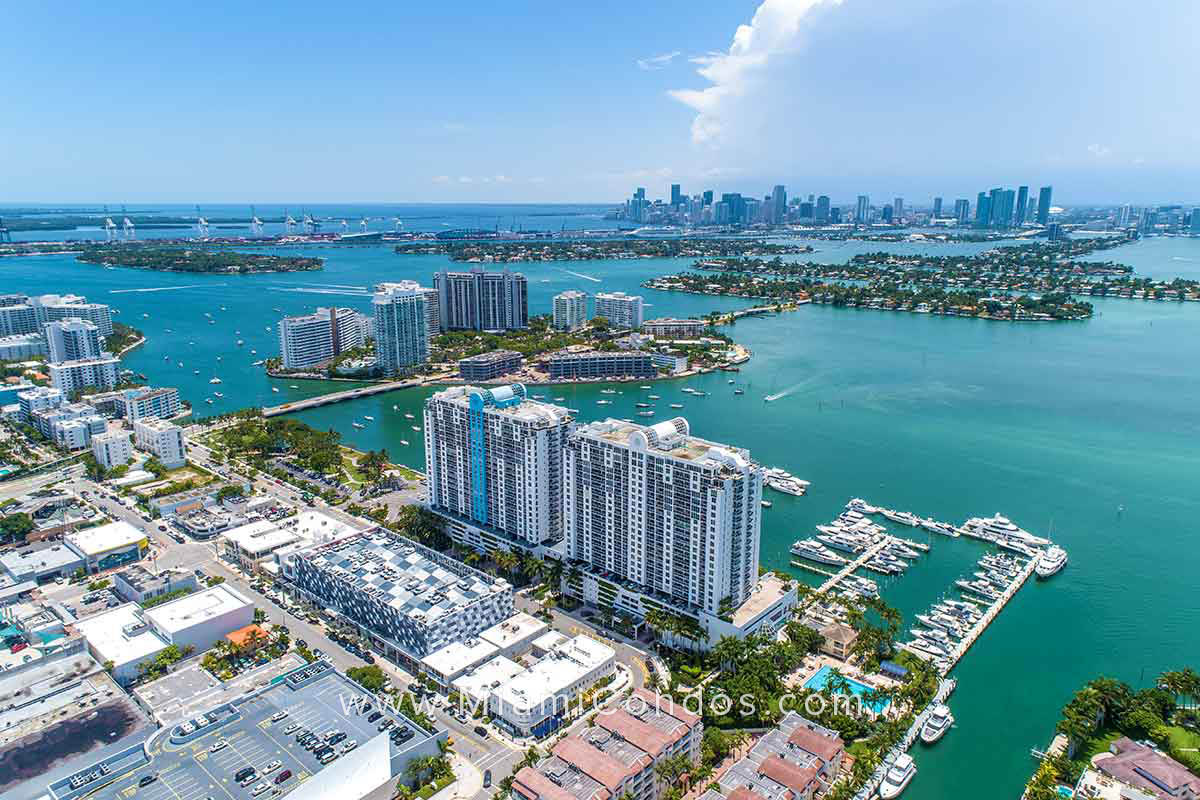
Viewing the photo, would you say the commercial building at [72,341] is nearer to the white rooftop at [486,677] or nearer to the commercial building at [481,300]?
the commercial building at [481,300]

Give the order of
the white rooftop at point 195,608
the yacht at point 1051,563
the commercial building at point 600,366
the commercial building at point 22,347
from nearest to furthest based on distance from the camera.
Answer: the white rooftop at point 195,608
the yacht at point 1051,563
the commercial building at point 600,366
the commercial building at point 22,347

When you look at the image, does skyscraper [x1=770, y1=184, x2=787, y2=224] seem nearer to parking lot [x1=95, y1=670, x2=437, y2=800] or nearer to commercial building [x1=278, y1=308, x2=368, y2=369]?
commercial building [x1=278, y1=308, x2=368, y2=369]

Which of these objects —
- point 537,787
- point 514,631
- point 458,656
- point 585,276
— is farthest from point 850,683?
point 585,276

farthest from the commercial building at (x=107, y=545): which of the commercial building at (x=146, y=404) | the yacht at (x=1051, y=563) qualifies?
the yacht at (x=1051, y=563)

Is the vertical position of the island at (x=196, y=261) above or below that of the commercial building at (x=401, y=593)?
above

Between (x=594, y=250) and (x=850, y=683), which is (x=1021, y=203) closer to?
(x=594, y=250)

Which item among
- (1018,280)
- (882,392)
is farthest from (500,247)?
(882,392)
